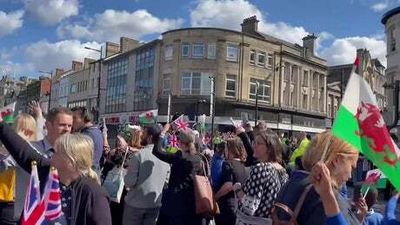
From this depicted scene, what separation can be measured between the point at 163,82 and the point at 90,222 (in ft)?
148

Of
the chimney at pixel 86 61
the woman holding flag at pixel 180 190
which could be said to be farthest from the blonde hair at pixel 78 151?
the chimney at pixel 86 61

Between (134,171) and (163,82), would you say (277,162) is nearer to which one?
(134,171)

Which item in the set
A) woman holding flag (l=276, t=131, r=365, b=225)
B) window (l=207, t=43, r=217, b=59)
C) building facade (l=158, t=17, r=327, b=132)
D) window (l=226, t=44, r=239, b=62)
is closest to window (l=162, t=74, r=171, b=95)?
building facade (l=158, t=17, r=327, b=132)

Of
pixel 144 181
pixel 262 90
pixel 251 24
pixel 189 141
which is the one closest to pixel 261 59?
pixel 262 90

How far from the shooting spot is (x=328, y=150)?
9.04 ft

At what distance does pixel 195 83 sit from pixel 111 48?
2156 cm

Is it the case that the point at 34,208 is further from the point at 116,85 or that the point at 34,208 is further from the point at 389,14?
the point at 116,85

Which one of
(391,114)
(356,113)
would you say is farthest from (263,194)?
(391,114)

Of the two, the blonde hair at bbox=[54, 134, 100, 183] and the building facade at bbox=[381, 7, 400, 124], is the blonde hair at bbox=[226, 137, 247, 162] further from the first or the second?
the building facade at bbox=[381, 7, 400, 124]

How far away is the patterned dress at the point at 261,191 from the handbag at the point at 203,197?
1.49 meters

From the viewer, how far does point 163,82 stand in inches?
1881

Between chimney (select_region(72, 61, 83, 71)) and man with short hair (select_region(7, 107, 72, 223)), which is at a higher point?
chimney (select_region(72, 61, 83, 71))

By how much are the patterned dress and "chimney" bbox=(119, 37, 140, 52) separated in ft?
185

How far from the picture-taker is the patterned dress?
4359 millimetres
